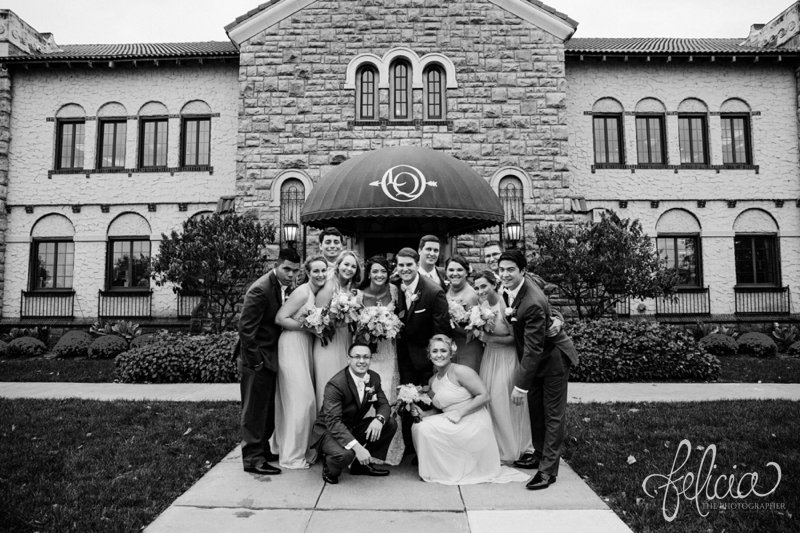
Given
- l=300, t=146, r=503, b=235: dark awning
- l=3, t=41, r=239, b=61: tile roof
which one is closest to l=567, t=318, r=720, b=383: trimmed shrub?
l=300, t=146, r=503, b=235: dark awning

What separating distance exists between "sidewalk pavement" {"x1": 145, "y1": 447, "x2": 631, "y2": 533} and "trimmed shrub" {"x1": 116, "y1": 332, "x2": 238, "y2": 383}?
5.97 metres

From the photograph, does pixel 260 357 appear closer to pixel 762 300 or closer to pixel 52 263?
pixel 52 263

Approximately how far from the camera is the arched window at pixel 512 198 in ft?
50.9

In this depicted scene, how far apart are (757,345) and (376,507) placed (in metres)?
14.1

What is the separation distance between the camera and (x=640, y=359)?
1099 centimetres

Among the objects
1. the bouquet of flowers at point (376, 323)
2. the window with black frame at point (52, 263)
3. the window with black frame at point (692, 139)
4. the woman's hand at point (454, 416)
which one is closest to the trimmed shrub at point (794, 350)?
the window with black frame at point (692, 139)

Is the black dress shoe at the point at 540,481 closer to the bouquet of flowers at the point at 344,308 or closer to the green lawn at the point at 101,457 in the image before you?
the bouquet of flowers at the point at 344,308

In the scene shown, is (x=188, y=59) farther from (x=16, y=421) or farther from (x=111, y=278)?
(x=16, y=421)

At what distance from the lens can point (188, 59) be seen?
17703 mm

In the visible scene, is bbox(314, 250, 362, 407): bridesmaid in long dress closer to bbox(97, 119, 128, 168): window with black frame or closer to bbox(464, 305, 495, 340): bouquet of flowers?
bbox(464, 305, 495, 340): bouquet of flowers

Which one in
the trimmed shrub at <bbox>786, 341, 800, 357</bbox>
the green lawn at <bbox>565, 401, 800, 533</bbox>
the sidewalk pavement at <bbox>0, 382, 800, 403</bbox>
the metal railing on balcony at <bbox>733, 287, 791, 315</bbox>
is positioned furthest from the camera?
the metal railing on balcony at <bbox>733, 287, 791, 315</bbox>

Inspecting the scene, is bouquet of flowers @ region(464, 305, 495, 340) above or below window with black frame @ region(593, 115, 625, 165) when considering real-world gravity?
below

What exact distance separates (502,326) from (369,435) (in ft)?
5.88

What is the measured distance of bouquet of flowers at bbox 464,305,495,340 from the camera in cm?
540
